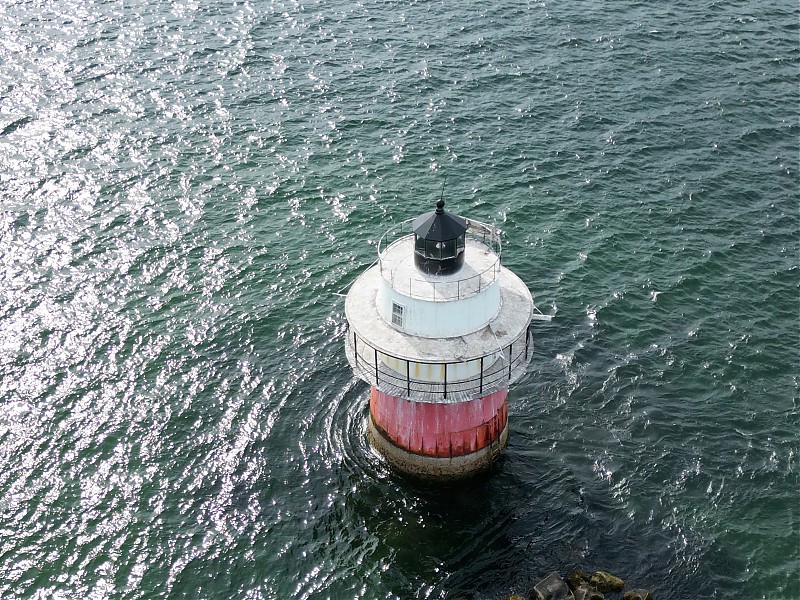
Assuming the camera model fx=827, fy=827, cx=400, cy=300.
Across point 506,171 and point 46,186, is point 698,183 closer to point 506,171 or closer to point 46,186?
point 506,171

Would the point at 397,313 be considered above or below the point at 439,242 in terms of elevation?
below

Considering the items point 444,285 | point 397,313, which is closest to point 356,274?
point 397,313

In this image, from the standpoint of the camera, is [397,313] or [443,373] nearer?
[443,373]

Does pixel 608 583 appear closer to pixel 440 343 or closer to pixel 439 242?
pixel 440 343

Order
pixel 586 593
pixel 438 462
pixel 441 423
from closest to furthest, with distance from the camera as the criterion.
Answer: pixel 586 593 → pixel 441 423 → pixel 438 462

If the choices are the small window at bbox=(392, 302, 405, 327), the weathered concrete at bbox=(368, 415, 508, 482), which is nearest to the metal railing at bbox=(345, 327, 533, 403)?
the small window at bbox=(392, 302, 405, 327)

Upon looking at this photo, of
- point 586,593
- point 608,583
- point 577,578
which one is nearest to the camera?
point 586,593

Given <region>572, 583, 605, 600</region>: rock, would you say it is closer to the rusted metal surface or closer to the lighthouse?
the lighthouse

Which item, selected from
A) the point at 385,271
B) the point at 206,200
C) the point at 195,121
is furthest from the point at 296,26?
the point at 385,271

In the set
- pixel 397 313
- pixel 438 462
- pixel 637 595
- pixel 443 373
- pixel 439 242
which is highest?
pixel 439 242
